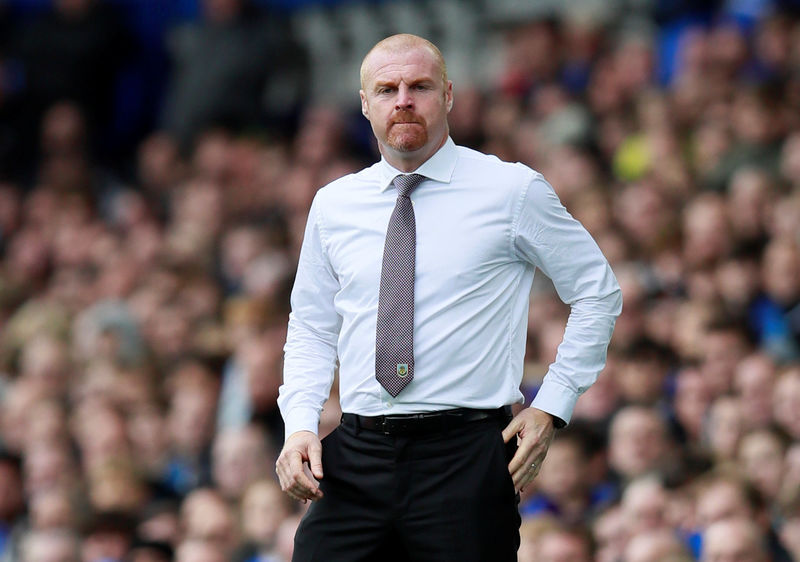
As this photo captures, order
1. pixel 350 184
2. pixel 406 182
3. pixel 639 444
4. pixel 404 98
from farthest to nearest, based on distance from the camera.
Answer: pixel 639 444 < pixel 350 184 < pixel 406 182 < pixel 404 98

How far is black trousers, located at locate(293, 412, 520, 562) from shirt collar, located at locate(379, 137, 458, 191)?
27.3 inches

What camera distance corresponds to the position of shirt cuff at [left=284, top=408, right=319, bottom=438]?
4.30 metres

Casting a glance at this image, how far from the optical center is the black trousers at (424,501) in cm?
402

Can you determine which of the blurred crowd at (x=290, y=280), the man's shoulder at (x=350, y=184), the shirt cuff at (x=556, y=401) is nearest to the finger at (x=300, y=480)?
the shirt cuff at (x=556, y=401)

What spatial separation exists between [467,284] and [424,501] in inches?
23.3

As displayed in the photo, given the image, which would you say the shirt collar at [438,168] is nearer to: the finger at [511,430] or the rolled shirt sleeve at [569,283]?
the rolled shirt sleeve at [569,283]

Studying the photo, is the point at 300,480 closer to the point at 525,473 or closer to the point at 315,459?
the point at 315,459

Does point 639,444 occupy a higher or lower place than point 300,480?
lower

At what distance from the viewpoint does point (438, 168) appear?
Answer: 14.1 feet

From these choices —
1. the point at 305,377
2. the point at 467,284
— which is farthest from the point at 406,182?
the point at 305,377

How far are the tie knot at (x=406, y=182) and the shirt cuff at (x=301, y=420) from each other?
67cm

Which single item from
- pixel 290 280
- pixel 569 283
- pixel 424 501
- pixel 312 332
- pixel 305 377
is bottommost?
pixel 424 501

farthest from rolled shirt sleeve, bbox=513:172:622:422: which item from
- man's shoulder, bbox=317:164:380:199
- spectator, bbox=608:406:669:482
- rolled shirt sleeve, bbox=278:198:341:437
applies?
spectator, bbox=608:406:669:482

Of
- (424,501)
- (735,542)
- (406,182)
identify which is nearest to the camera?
(424,501)
